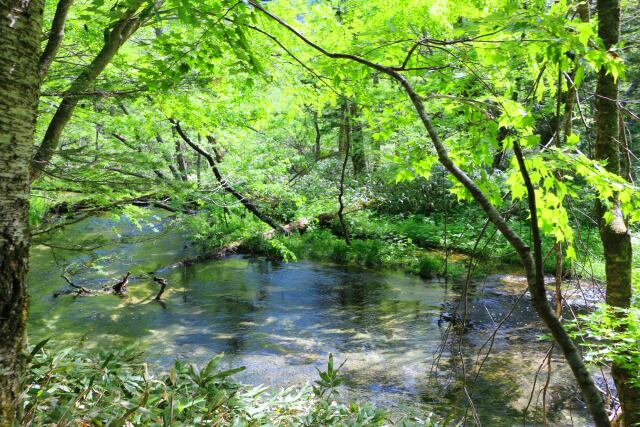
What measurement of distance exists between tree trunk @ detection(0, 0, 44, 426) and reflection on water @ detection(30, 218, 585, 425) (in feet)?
8.83

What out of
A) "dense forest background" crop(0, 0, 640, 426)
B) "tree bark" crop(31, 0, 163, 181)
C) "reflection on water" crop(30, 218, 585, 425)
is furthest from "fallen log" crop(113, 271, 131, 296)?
"tree bark" crop(31, 0, 163, 181)

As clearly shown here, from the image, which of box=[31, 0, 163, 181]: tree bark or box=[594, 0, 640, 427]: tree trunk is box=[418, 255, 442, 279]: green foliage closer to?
box=[594, 0, 640, 427]: tree trunk

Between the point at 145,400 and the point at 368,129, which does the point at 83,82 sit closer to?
the point at 368,129

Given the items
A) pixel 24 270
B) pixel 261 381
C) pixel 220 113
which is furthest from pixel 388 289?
pixel 24 270

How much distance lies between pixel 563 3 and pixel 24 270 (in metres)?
2.73

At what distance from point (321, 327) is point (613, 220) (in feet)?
17.1

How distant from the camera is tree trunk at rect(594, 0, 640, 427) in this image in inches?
113

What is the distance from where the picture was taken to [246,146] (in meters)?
11.4

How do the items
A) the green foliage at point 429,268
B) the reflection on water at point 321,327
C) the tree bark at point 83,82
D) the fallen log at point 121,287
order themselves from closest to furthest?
1. the tree bark at point 83,82
2. the reflection on water at point 321,327
3. the fallen log at point 121,287
4. the green foliage at point 429,268

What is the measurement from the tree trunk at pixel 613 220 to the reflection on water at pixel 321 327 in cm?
113

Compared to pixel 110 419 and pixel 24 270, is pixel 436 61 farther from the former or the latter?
pixel 110 419

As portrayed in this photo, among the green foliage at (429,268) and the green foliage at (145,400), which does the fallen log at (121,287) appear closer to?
the green foliage at (145,400)

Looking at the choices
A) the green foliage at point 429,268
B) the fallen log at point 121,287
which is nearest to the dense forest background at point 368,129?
the fallen log at point 121,287

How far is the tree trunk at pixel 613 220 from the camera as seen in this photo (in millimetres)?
2863
